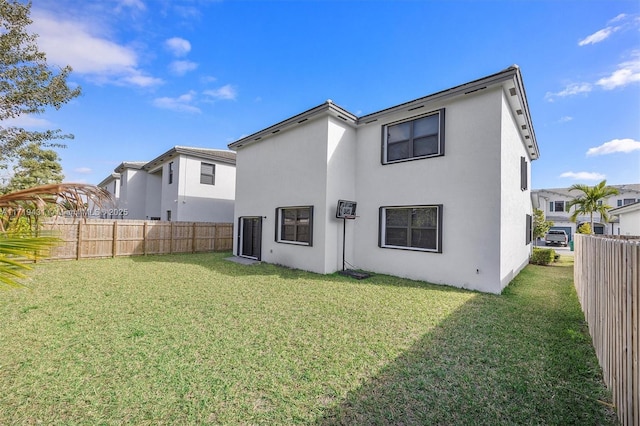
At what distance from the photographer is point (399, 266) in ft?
26.8

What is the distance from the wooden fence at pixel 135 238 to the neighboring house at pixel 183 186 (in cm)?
211

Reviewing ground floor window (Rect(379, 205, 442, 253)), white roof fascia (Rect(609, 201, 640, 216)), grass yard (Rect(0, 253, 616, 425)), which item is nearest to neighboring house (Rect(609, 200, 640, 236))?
white roof fascia (Rect(609, 201, 640, 216))

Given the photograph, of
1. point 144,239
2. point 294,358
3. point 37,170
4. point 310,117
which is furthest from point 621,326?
point 37,170

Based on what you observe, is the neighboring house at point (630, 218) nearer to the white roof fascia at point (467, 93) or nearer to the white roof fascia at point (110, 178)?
the white roof fascia at point (467, 93)

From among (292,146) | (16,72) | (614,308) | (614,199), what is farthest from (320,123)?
(614,199)

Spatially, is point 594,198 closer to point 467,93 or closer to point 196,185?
point 467,93

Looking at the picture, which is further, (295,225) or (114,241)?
(114,241)

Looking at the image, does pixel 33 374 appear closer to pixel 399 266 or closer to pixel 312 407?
pixel 312 407

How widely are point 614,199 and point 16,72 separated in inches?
1820

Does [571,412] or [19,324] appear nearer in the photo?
[571,412]

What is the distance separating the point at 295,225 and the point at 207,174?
9.50 m

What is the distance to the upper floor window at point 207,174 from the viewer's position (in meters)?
16.1

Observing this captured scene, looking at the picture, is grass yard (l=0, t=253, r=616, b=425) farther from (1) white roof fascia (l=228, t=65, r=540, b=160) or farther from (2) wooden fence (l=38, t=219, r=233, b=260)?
(1) white roof fascia (l=228, t=65, r=540, b=160)

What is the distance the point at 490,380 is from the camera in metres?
3.02
